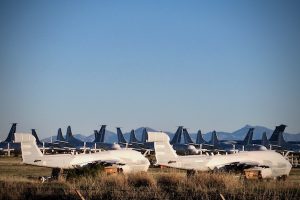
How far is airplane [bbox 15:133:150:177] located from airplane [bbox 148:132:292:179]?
507 cm

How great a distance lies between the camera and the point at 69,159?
44.7 meters

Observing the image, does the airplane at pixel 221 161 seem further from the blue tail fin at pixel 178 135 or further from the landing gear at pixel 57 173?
Answer: the blue tail fin at pixel 178 135

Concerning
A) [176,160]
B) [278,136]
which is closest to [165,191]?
[176,160]

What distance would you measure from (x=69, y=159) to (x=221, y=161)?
12.8 m

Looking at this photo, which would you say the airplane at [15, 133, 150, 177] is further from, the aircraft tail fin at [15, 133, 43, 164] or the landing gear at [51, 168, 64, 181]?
the landing gear at [51, 168, 64, 181]

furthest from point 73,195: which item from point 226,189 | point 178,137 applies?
point 178,137

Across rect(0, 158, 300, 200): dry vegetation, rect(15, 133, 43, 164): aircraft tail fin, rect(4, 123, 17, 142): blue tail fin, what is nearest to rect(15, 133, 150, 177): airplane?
rect(15, 133, 43, 164): aircraft tail fin

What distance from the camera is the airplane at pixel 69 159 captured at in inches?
1736

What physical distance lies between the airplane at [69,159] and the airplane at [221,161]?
5072mm

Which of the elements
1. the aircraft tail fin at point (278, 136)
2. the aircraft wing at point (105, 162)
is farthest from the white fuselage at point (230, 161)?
the aircraft tail fin at point (278, 136)

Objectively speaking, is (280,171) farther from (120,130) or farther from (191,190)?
(120,130)

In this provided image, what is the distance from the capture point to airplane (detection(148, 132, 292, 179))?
4200cm

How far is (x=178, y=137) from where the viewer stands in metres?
134

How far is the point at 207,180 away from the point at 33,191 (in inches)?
394
